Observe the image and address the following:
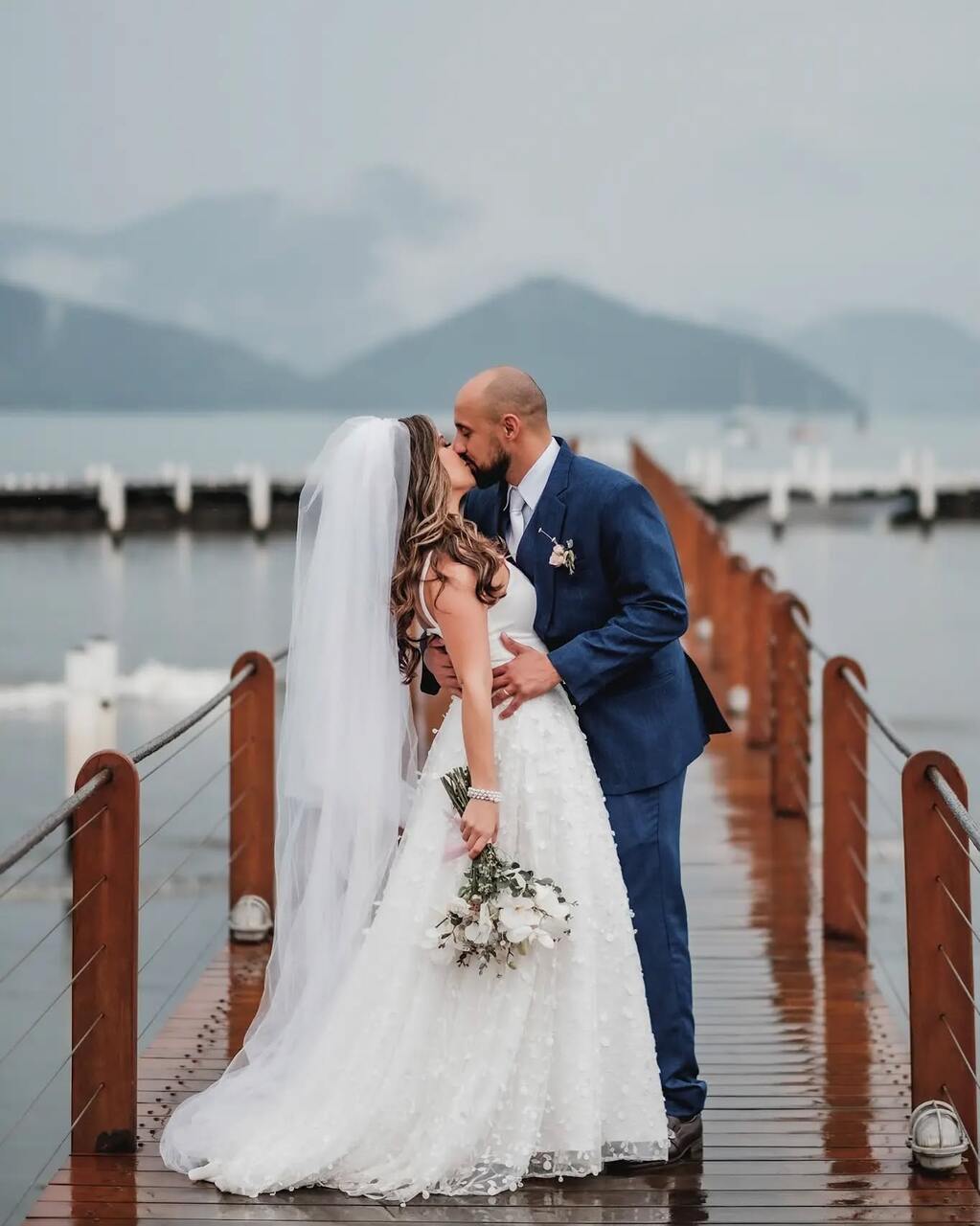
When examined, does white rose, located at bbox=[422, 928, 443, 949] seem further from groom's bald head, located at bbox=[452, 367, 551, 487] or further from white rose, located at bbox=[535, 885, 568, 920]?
groom's bald head, located at bbox=[452, 367, 551, 487]

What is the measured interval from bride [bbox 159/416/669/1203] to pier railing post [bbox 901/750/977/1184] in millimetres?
553

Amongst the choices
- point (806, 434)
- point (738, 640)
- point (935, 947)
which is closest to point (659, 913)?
point (935, 947)

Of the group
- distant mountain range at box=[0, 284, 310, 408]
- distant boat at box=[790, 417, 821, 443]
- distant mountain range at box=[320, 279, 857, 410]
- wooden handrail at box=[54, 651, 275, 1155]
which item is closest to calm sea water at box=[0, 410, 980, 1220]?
wooden handrail at box=[54, 651, 275, 1155]

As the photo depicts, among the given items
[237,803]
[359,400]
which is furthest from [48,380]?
[237,803]

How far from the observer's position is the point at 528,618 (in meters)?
3.71

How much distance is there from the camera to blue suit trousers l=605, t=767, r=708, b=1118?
3715 mm

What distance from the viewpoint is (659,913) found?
12.2ft

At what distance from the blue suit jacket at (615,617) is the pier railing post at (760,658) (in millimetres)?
5378

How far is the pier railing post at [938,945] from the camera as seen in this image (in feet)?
12.2

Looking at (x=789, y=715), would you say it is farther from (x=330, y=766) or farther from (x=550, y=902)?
(x=550, y=902)

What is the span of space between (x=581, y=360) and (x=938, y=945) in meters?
185

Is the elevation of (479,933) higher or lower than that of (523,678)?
lower

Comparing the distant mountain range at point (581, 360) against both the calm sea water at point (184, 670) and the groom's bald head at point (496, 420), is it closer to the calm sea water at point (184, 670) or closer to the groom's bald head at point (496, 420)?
the calm sea water at point (184, 670)

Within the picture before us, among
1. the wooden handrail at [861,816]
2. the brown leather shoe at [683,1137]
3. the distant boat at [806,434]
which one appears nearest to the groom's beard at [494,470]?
the wooden handrail at [861,816]
